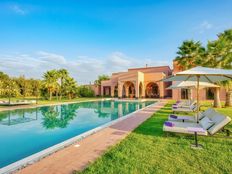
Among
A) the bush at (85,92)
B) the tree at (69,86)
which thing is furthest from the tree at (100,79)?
the tree at (69,86)

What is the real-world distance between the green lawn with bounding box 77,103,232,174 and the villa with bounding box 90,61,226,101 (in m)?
23.6

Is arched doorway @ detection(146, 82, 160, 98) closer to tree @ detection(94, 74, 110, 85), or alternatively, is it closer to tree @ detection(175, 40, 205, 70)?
tree @ detection(94, 74, 110, 85)

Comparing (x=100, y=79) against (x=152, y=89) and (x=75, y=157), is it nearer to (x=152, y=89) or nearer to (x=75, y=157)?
(x=152, y=89)

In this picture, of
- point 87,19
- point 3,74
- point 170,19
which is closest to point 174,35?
point 170,19

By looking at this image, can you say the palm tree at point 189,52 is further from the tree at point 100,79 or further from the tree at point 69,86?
the tree at point 100,79

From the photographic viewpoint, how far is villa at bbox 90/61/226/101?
2981 cm

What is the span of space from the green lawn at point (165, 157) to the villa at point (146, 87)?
23.6 meters

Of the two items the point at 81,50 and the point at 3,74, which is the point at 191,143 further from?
the point at 3,74

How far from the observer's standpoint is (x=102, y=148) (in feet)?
17.0

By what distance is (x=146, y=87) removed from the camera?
36.8 meters

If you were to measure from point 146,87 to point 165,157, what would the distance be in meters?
33.0

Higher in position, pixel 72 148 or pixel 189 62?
pixel 189 62

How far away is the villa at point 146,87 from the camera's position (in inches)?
1174

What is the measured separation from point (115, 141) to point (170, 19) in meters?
13.2
